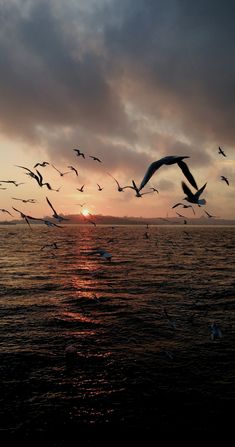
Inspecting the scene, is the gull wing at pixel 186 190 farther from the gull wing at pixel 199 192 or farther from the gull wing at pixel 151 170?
the gull wing at pixel 151 170

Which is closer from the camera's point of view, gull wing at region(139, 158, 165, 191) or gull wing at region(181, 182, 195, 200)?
gull wing at region(181, 182, 195, 200)

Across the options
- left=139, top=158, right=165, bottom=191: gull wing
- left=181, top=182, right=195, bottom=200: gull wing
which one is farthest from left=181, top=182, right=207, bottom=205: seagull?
left=139, top=158, right=165, bottom=191: gull wing

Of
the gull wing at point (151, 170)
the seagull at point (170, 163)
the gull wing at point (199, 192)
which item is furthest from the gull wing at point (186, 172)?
the gull wing at point (199, 192)

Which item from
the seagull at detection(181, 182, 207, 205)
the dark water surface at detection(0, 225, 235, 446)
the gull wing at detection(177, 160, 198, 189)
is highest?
the gull wing at detection(177, 160, 198, 189)

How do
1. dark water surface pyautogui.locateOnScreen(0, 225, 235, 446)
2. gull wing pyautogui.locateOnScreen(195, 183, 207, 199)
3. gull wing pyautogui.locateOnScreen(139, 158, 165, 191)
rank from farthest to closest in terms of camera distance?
dark water surface pyautogui.locateOnScreen(0, 225, 235, 446) < gull wing pyautogui.locateOnScreen(195, 183, 207, 199) < gull wing pyautogui.locateOnScreen(139, 158, 165, 191)

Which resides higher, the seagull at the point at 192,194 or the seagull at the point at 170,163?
the seagull at the point at 170,163

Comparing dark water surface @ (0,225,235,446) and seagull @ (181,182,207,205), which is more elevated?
seagull @ (181,182,207,205)

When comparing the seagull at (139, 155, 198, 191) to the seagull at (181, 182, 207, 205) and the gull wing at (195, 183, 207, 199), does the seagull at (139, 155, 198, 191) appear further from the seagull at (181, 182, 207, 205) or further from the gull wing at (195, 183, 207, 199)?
the gull wing at (195, 183, 207, 199)

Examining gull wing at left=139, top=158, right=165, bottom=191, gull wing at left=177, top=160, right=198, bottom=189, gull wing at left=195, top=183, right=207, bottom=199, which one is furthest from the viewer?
gull wing at left=195, top=183, right=207, bottom=199

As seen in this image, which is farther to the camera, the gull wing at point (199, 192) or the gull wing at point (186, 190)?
the gull wing at point (199, 192)

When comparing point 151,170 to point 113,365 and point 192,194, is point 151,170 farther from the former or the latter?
point 113,365

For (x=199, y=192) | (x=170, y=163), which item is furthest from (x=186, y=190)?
(x=199, y=192)

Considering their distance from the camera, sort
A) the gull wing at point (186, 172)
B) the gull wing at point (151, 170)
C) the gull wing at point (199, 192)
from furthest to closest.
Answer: the gull wing at point (199, 192)
the gull wing at point (151, 170)
the gull wing at point (186, 172)

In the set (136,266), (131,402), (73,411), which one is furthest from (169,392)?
(136,266)
